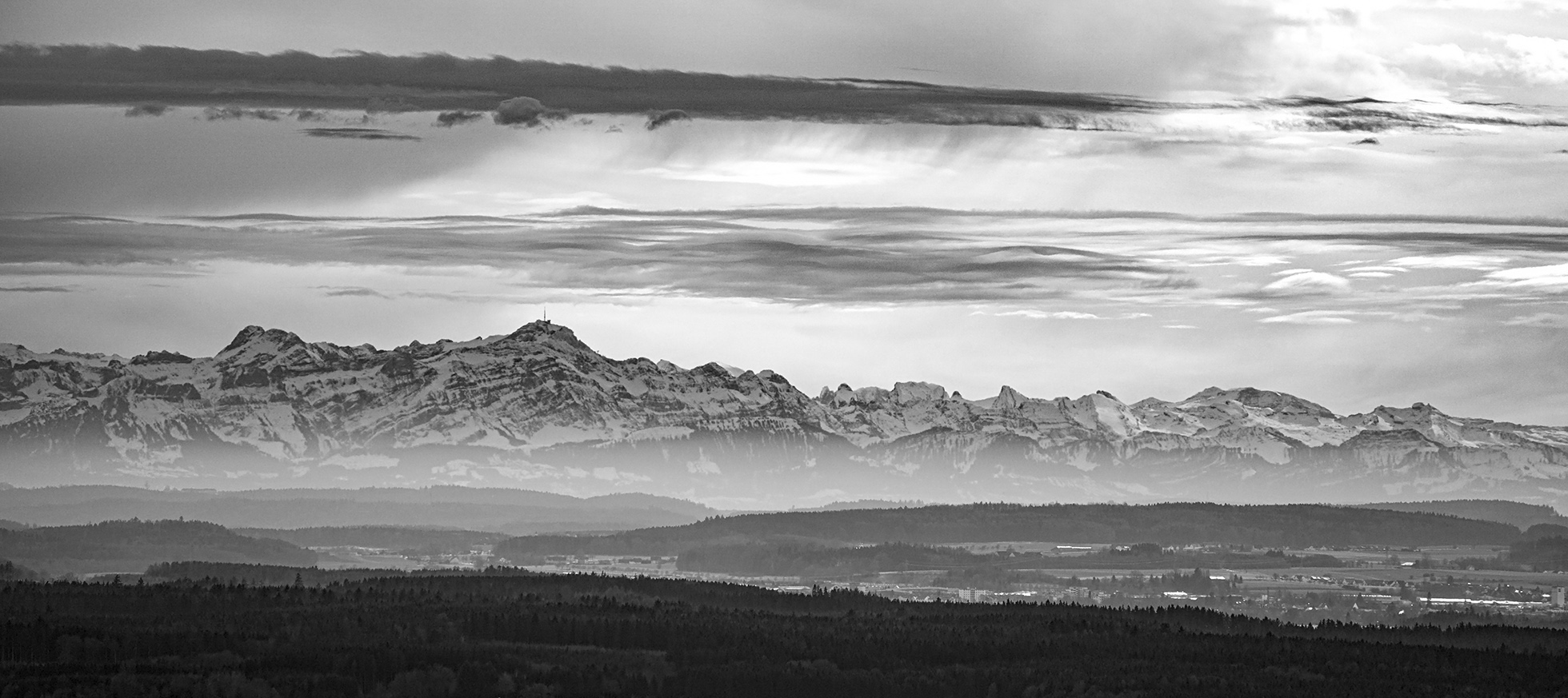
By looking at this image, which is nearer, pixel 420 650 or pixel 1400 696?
A: pixel 1400 696

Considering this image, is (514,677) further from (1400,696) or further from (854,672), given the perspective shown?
(1400,696)

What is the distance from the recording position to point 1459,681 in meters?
190

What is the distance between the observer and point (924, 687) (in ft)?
604

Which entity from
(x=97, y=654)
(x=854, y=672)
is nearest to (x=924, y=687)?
(x=854, y=672)

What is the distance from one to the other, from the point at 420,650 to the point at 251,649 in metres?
16.7

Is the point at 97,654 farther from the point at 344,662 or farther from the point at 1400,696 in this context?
the point at 1400,696

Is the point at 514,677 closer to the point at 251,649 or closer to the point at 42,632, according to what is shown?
the point at 251,649

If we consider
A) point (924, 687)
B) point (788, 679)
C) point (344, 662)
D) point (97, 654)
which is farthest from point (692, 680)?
point (97, 654)

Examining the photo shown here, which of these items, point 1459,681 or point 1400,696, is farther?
point 1459,681

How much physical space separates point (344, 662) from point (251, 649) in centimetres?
1324

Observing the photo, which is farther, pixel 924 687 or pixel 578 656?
pixel 578 656

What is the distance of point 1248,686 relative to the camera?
598 ft

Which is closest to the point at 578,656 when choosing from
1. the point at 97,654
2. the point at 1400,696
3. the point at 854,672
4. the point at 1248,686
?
the point at 854,672

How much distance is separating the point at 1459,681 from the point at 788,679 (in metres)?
64.2
